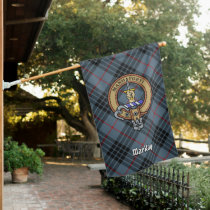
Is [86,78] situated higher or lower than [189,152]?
higher

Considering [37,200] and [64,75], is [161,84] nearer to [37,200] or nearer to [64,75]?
[37,200]

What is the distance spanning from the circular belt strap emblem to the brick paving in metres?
4.15

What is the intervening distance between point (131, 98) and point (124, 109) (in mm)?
167

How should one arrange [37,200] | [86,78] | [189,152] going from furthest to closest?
[189,152], [37,200], [86,78]

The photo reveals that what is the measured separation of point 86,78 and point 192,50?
41.2 ft

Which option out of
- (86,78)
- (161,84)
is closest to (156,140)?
(161,84)

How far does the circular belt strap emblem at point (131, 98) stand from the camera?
4.89 m

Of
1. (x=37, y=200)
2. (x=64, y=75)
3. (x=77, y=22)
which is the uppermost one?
(x=77, y=22)

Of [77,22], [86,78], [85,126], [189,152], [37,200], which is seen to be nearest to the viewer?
[86,78]

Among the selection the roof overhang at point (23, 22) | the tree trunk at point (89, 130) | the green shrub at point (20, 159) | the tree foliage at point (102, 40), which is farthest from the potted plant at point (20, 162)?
the tree trunk at point (89, 130)

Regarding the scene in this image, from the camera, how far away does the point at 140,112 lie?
495cm

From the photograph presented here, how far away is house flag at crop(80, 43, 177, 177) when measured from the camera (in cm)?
489

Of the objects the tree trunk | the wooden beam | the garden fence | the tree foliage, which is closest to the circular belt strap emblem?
the garden fence

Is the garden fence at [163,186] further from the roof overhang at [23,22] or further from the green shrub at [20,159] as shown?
the roof overhang at [23,22]
